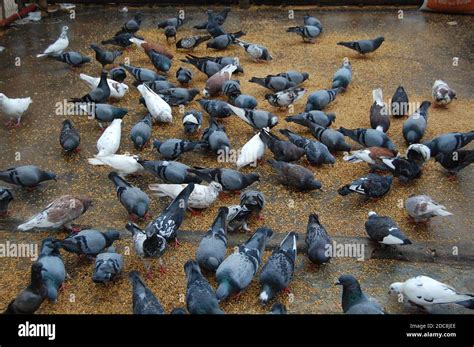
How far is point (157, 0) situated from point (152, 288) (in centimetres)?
858

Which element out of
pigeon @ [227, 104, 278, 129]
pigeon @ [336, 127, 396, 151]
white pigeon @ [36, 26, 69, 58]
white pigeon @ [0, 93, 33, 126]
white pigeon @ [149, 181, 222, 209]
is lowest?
white pigeon @ [36, 26, 69, 58]

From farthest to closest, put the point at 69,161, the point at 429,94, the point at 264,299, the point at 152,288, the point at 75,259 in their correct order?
the point at 429,94, the point at 69,161, the point at 75,259, the point at 152,288, the point at 264,299

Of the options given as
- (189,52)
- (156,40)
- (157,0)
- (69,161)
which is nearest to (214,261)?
(69,161)

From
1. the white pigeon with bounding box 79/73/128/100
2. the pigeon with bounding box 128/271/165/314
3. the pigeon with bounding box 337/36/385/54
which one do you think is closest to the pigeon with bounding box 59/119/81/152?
the white pigeon with bounding box 79/73/128/100

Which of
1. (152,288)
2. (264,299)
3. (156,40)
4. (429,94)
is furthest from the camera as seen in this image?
(156,40)

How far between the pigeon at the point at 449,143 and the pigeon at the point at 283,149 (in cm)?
133

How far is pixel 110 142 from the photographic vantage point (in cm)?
598

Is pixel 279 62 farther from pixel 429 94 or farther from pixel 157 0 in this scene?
pixel 157 0

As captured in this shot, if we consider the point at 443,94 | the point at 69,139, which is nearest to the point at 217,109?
the point at 69,139

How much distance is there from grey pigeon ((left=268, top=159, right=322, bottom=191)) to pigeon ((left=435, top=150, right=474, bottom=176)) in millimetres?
1265

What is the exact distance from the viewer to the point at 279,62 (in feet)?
28.4

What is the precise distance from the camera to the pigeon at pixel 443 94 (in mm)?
7047

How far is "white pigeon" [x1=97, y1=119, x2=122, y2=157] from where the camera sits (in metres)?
5.93

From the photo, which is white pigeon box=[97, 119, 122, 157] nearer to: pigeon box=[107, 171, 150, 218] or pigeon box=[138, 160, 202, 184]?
pigeon box=[138, 160, 202, 184]
